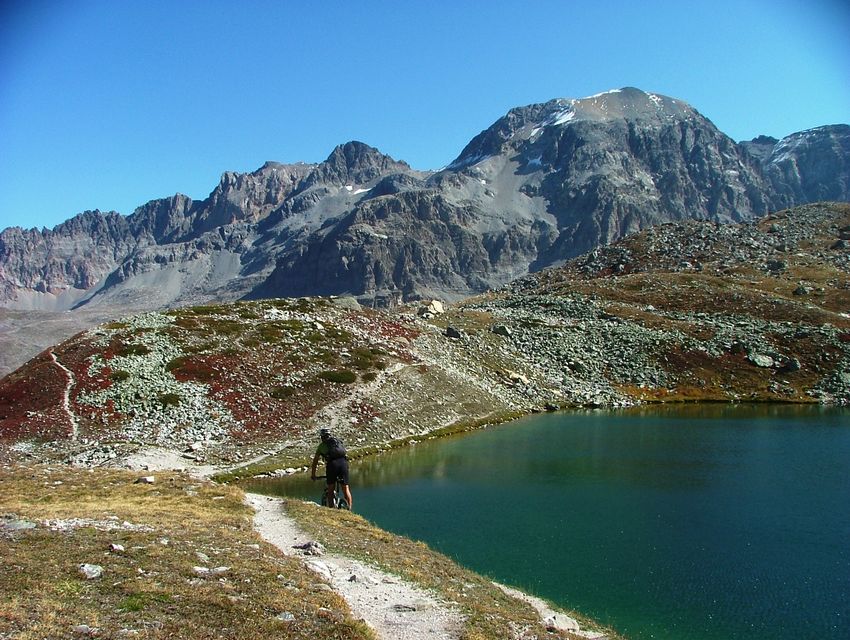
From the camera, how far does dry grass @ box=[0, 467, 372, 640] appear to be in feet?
42.0

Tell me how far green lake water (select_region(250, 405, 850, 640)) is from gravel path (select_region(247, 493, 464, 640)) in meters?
6.27

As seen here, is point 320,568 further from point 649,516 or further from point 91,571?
point 649,516

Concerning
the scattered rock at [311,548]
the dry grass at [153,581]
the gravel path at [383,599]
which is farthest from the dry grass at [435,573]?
the dry grass at [153,581]

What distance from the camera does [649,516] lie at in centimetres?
3216

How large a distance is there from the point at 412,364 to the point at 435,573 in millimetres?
48177

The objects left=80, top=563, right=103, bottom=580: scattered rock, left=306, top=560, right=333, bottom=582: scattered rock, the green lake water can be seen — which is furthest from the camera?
the green lake water

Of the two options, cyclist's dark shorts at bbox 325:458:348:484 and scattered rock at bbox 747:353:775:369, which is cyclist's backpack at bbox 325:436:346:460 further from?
scattered rock at bbox 747:353:775:369

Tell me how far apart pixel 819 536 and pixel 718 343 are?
202 feet

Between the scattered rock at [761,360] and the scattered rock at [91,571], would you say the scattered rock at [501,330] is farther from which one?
the scattered rock at [91,571]

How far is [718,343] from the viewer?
85.9m

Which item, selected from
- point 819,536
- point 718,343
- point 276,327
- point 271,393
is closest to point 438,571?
point 819,536

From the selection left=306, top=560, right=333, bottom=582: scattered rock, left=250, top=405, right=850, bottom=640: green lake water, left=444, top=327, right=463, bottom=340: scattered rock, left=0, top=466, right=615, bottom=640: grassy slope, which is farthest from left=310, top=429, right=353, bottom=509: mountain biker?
left=444, top=327, right=463, bottom=340: scattered rock

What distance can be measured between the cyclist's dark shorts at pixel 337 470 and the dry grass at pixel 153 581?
15.6ft

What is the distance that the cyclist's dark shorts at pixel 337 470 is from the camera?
1156 inches
